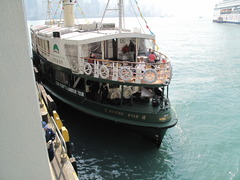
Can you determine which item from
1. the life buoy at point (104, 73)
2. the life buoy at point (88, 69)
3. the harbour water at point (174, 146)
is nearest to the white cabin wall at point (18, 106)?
the harbour water at point (174, 146)

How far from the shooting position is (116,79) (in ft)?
37.1

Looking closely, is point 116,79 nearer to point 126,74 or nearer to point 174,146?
point 126,74

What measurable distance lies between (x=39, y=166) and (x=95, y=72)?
28.6ft

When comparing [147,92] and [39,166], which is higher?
[39,166]

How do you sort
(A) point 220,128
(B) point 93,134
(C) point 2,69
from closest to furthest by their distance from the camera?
(C) point 2,69 < (B) point 93,134 < (A) point 220,128

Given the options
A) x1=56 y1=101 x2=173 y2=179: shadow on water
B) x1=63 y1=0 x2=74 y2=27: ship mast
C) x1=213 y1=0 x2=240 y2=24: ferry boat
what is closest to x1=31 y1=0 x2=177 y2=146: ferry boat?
x1=56 y1=101 x2=173 y2=179: shadow on water

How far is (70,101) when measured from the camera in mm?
13953

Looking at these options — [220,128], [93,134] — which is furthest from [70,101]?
[220,128]

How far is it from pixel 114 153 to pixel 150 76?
438 centimetres

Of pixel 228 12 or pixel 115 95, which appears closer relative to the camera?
pixel 115 95

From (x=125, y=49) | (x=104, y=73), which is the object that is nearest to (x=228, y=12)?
(x=125, y=49)

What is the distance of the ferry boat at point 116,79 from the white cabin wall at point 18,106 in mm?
7945

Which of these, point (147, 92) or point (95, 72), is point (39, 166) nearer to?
point (95, 72)

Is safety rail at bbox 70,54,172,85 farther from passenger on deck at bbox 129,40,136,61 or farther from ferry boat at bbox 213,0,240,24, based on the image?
ferry boat at bbox 213,0,240,24
